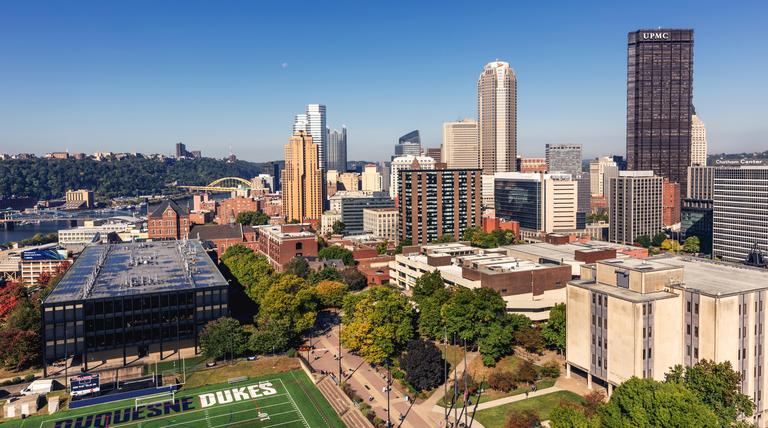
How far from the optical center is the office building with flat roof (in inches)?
3059

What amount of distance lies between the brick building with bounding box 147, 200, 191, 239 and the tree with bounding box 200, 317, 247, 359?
105 m

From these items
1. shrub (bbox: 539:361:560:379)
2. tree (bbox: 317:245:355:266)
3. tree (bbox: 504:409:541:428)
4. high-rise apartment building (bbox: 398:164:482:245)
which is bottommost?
tree (bbox: 504:409:541:428)

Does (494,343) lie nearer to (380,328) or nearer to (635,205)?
(380,328)

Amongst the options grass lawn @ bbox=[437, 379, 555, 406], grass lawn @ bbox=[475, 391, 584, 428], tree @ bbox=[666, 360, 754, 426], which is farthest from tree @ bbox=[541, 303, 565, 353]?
tree @ bbox=[666, 360, 754, 426]

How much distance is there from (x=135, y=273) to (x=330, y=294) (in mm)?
33378

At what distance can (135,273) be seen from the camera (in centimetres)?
9750

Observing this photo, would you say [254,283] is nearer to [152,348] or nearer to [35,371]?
Answer: [152,348]

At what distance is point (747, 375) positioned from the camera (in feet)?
203

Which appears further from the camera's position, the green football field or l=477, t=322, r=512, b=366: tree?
l=477, t=322, r=512, b=366: tree

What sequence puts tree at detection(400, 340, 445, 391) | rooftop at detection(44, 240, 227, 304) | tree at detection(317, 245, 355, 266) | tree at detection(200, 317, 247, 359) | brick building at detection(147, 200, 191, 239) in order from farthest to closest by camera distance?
brick building at detection(147, 200, 191, 239) < tree at detection(317, 245, 355, 266) < rooftop at detection(44, 240, 227, 304) < tree at detection(200, 317, 247, 359) < tree at detection(400, 340, 445, 391)

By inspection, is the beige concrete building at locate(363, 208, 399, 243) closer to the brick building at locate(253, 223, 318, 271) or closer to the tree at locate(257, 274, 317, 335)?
the brick building at locate(253, 223, 318, 271)

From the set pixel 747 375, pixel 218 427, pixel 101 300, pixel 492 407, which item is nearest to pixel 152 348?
pixel 101 300

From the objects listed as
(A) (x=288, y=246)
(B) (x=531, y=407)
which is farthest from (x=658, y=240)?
(B) (x=531, y=407)

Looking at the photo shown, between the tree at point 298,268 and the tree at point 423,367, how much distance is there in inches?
2368
